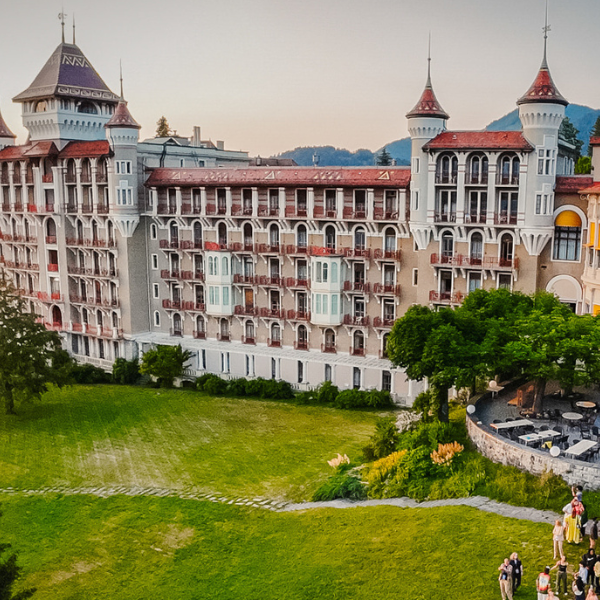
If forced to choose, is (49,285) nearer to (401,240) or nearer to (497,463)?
(401,240)

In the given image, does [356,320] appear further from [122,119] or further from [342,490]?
[122,119]

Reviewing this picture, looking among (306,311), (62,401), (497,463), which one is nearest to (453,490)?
(497,463)

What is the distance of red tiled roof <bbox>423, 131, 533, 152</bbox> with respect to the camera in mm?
53000

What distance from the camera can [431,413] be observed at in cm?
4941

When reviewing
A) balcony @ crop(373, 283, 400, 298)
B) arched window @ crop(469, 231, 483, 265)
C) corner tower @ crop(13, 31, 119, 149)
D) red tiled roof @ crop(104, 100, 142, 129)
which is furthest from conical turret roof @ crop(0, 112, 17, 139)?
arched window @ crop(469, 231, 483, 265)

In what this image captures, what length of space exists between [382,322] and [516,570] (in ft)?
113

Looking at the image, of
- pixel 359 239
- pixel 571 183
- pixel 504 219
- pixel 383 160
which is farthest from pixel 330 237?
pixel 383 160

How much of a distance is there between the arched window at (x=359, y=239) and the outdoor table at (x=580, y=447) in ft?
94.6

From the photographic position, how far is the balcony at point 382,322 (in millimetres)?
60812

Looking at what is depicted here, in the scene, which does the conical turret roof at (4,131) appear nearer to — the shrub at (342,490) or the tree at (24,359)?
the tree at (24,359)

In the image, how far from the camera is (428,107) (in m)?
56.4

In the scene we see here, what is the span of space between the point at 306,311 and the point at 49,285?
103ft

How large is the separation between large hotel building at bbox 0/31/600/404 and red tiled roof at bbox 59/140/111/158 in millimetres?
192

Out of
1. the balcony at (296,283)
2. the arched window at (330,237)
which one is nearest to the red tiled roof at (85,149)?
the balcony at (296,283)
